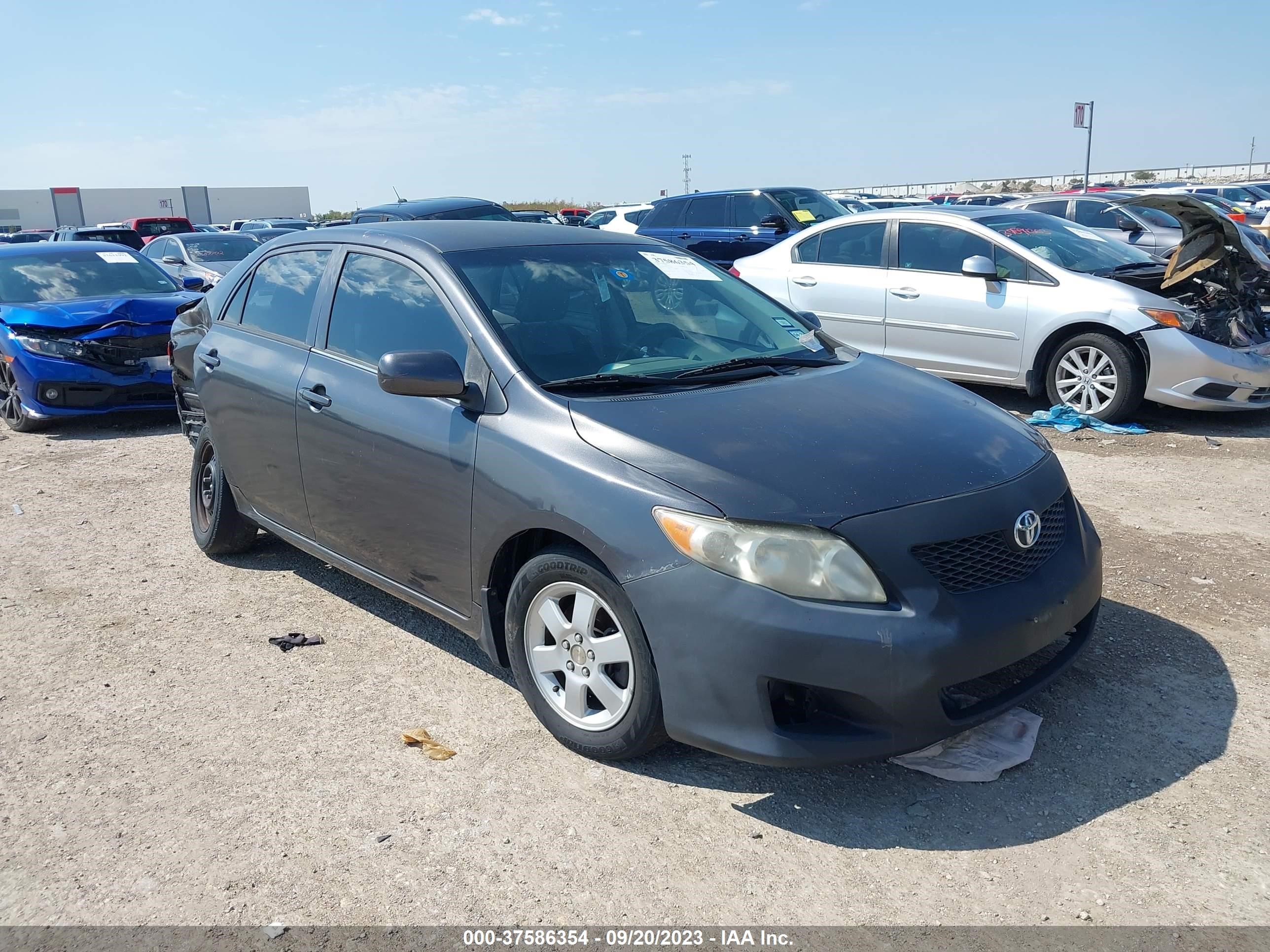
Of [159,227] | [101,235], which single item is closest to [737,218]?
[101,235]

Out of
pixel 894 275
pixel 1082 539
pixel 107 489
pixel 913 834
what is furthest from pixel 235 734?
pixel 894 275

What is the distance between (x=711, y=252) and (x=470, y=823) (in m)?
11.4

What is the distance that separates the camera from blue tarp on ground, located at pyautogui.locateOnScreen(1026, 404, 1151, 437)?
→ 7.63 m

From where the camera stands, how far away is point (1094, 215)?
46.3ft

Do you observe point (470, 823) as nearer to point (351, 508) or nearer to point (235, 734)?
point (235, 734)

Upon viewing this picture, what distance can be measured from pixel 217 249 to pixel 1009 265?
39.4 feet

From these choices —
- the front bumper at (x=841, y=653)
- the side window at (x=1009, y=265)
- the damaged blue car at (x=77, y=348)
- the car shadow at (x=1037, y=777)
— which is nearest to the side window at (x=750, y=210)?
the side window at (x=1009, y=265)

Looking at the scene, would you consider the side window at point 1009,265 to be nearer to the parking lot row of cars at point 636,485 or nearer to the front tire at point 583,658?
the parking lot row of cars at point 636,485

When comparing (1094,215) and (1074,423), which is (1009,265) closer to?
(1074,423)

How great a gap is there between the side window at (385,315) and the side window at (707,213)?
1041cm

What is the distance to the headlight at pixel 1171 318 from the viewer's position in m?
7.47

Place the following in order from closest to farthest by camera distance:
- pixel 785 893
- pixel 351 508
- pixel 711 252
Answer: pixel 785 893, pixel 351 508, pixel 711 252

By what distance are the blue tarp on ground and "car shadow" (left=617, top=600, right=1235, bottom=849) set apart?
4148 millimetres

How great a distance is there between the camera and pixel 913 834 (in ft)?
9.65
